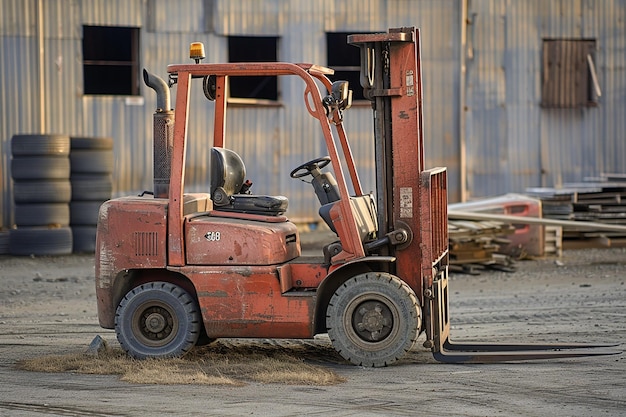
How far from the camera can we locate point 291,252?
996 centimetres

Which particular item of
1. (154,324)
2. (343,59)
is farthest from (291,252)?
(343,59)

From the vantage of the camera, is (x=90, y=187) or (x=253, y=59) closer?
(x=90, y=187)

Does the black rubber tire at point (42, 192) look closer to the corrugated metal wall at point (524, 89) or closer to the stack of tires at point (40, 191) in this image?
the stack of tires at point (40, 191)

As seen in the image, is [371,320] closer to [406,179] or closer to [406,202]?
[406,202]

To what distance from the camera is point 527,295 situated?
14.8m

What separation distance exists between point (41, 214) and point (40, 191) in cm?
39

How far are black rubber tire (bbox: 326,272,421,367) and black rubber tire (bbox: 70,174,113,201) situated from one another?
35.0ft

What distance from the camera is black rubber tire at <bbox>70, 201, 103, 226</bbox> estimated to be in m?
19.2

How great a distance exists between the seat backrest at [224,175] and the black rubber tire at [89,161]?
977cm

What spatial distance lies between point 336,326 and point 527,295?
6.04m

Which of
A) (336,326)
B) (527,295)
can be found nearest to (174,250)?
(336,326)

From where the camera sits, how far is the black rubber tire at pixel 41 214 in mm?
18875

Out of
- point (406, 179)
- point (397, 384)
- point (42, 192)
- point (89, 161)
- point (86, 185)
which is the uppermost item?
point (89, 161)

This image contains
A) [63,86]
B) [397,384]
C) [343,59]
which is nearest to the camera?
[397,384]
